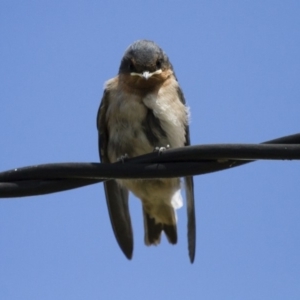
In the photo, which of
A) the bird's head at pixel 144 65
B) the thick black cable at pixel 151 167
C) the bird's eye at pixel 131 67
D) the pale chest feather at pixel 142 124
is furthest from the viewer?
the bird's eye at pixel 131 67

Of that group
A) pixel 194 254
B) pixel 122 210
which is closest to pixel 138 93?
pixel 122 210

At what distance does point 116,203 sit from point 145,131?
814 millimetres

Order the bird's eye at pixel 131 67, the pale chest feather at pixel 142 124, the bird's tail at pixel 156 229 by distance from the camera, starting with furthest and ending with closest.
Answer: the bird's tail at pixel 156 229 < the bird's eye at pixel 131 67 < the pale chest feather at pixel 142 124

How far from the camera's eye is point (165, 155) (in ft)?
11.9

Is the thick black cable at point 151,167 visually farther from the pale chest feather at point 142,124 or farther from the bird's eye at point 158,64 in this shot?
the bird's eye at point 158,64

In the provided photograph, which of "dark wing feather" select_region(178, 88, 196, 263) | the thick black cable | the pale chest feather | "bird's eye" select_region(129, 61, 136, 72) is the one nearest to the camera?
the thick black cable

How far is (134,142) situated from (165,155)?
2276mm

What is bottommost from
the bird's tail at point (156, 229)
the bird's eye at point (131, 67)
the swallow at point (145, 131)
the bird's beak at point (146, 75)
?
the bird's tail at point (156, 229)

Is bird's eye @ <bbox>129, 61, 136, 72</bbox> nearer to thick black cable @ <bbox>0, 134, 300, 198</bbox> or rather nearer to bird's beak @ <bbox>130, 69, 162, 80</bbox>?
bird's beak @ <bbox>130, 69, 162, 80</bbox>

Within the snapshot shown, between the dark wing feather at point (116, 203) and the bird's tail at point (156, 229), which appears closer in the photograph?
the dark wing feather at point (116, 203)

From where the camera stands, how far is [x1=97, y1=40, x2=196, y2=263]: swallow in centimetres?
590

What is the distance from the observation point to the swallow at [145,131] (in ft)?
19.4

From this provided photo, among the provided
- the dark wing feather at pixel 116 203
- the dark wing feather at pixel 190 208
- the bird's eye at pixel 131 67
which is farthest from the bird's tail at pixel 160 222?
the bird's eye at pixel 131 67

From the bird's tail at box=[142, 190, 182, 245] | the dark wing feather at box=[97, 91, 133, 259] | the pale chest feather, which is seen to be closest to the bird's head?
the pale chest feather
